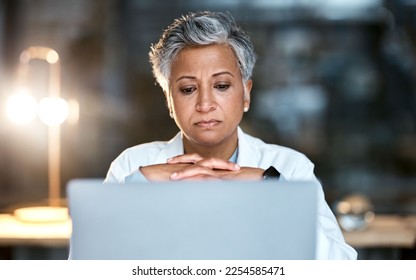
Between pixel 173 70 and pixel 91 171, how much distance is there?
3.26 metres

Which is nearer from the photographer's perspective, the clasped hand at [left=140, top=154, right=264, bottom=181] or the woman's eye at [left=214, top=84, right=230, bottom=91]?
the clasped hand at [left=140, top=154, right=264, bottom=181]

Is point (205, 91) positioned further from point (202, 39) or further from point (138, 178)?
point (138, 178)

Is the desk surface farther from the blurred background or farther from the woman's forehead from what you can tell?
the blurred background

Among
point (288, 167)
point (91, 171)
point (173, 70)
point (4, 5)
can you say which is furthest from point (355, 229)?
point (4, 5)

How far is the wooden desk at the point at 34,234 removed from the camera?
6.62ft

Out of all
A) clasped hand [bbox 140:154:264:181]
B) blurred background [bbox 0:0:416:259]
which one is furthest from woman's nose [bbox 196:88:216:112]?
blurred background [bbox 0:0:416:259]

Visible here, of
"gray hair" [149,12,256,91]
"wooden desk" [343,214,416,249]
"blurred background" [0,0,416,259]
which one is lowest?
"wooden desk" [343,214,416,249]

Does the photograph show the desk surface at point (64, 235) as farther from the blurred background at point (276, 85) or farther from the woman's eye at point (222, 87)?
the blurred background at point (276, 85)

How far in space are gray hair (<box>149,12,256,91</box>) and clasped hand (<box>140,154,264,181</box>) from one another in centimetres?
23

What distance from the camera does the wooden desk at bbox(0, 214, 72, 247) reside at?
202 centimetres

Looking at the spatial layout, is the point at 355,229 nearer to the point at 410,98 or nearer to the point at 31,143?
the point at 410,98

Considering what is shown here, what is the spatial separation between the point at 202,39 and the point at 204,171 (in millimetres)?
271

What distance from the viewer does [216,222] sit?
0.79 metres
